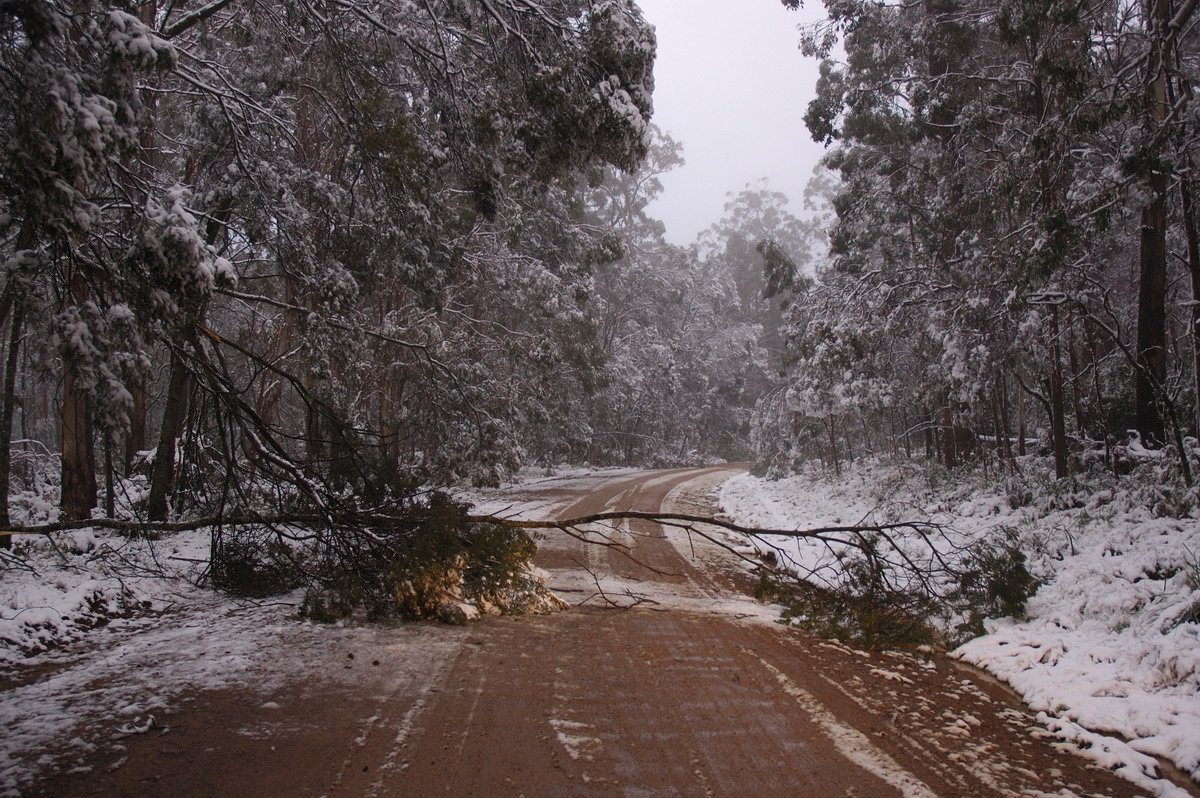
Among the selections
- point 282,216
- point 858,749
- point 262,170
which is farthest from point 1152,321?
point 262,170

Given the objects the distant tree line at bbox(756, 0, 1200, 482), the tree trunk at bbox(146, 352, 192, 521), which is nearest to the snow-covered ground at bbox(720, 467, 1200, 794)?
the distant tree line at bbox(756, 0, 1200, 482)

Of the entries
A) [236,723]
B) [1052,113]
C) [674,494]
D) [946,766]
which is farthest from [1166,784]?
[674,494]

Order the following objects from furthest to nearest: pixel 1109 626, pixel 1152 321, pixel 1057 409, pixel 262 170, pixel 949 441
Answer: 1. pixel 949 441
2. pixel 1057 409
3. pixel 1152 321
4. pixel 262 170
5. pixel 1109 626

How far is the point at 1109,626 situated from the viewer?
16.4 ft

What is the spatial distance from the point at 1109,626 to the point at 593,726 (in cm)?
422

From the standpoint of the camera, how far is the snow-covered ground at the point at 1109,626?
363cm

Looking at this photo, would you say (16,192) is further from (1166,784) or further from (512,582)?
(1166,784)

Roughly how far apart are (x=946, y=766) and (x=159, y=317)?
16.5 ft

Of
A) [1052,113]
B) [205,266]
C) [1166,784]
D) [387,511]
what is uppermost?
[1052,113]

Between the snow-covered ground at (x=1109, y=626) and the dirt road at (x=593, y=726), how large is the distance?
0.31 m

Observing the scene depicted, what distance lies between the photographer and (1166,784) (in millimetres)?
3098

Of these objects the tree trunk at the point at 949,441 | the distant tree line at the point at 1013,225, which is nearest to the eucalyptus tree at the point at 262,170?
the distant tree line at the point at 1013,225

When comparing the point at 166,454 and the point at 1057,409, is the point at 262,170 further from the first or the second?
the point at 1057,409

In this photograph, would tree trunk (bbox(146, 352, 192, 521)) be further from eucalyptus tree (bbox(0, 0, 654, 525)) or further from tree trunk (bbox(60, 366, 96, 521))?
tree trunk (bbox(60, 366, 96, 521))
